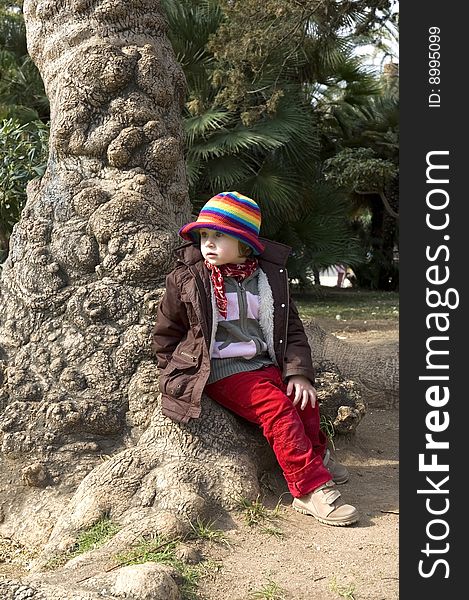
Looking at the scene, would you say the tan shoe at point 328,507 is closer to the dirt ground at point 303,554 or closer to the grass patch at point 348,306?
the dirt ground at point 303,554

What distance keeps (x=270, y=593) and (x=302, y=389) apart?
3.20 feet

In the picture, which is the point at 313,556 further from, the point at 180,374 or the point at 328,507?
the point at 180,374

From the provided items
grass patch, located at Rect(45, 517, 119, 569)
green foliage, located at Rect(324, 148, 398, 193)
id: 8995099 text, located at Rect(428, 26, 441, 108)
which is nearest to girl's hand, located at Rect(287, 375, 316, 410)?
grass patch, located at Rect(45, 517, 119, 569)

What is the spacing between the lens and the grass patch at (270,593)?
269cm

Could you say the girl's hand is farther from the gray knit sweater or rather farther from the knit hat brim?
the knit hat brim

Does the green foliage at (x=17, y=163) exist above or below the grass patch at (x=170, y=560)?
above

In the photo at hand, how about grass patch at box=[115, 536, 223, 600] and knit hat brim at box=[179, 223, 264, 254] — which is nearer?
grass patch at box=[115, 536, 223, 600]

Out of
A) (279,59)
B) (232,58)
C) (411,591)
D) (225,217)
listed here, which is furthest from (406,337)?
(279,59)

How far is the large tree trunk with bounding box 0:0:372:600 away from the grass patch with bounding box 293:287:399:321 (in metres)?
6.23

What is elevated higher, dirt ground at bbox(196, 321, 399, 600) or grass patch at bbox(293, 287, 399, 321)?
grass patch at bbox(293, 287, 399, 321)

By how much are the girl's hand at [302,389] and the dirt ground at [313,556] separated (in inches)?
18.0

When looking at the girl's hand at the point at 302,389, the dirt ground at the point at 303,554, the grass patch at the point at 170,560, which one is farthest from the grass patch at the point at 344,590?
the girl's hand at the point at 302,389

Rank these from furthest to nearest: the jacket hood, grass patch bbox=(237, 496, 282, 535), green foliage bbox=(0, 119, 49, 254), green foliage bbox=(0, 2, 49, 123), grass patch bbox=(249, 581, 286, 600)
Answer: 1. green foliage bbox=(0, 2, 49, 123)
2. green foliage bbox=(0, 119, 49, 254)
3. the jacket hood
4. grass patch bbox=(237, 496, 282, 535)
5. grass patch bbox=(249, 581, 286, 600)

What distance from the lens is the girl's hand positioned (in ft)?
11.2
